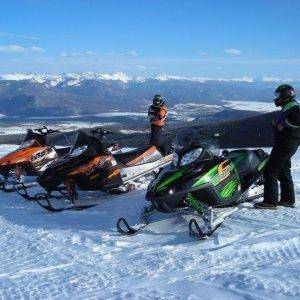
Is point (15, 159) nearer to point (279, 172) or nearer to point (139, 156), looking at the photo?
point (139, 156)

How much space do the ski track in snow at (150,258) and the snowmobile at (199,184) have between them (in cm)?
17

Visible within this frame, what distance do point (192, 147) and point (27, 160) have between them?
457 cm

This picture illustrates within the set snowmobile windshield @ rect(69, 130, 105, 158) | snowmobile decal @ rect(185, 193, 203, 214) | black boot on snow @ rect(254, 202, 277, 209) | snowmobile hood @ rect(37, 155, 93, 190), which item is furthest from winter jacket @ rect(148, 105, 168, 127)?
snowmobile decal @ rect(185, 193, 203, 214)

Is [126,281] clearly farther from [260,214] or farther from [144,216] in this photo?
[260,214]

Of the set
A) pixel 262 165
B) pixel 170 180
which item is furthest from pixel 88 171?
pixel 262 165

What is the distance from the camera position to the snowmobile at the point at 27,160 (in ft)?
30.1

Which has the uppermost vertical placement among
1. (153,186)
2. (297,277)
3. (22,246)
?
(153,186)

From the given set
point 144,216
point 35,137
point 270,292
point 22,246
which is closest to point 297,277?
point 270,292

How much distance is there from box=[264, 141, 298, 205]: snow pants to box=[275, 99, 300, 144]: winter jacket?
65mm

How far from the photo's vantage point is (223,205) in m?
5.86

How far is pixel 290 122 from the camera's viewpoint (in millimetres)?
5859

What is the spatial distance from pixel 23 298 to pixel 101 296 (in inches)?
26.6

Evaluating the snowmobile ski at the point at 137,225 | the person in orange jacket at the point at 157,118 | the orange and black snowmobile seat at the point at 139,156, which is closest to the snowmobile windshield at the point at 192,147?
the snowmobile ski at the point at 137,225

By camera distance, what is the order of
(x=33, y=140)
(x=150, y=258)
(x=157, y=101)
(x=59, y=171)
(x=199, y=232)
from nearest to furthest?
(x=150, y=258), (x=199, y=232), (x=59, y=171), (x=33, y=140), (x=157, y=101)
